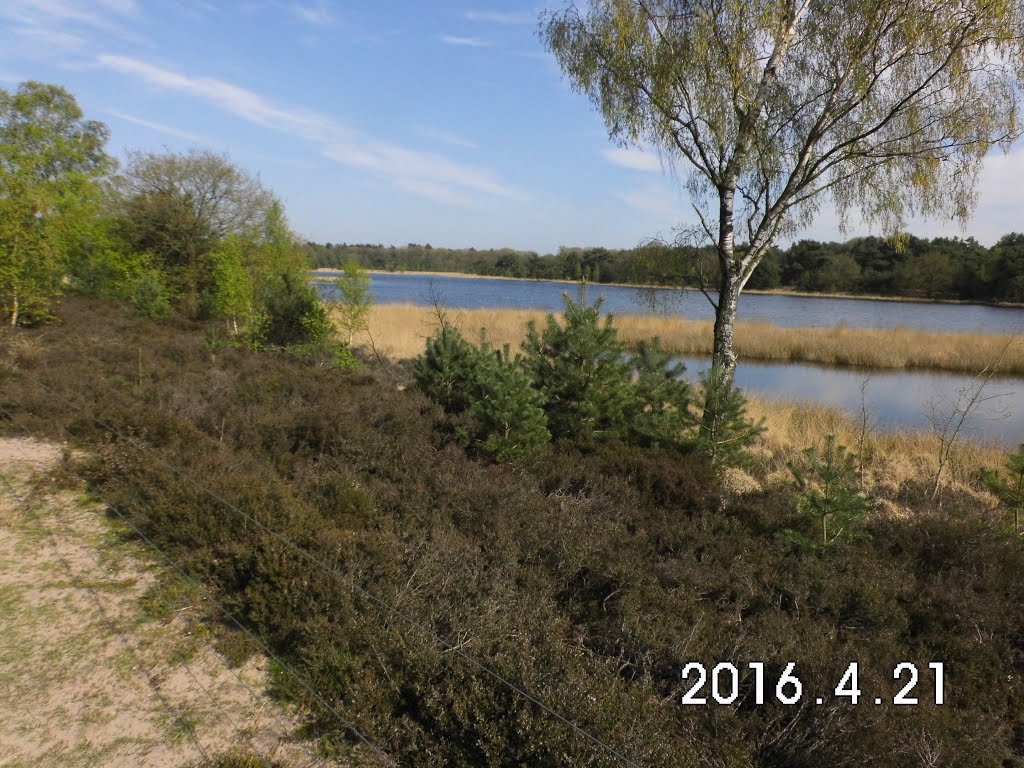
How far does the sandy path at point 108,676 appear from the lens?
289 cm

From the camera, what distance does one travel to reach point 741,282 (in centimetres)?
812

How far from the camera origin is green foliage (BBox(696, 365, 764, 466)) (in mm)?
7043

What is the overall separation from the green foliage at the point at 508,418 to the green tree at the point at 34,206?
10518 mm

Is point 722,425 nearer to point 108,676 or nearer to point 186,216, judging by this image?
point 108,676

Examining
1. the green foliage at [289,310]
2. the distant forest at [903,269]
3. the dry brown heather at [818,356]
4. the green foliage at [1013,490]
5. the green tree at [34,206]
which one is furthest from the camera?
the distant forest at [903,269]

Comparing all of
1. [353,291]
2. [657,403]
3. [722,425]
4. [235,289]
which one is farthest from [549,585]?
[235,289]

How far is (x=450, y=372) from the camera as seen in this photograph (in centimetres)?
895

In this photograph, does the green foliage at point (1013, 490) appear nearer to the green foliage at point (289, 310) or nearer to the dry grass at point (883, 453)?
the dry grass at point (883, 453)

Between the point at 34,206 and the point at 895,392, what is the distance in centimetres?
2191

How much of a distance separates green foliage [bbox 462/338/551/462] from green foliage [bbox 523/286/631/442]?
1.85 feet

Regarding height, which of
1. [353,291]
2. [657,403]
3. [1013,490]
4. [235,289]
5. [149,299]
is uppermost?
[353,291]

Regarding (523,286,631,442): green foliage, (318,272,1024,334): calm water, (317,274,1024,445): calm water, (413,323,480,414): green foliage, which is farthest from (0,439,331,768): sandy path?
(318,272,1024,334): calm water

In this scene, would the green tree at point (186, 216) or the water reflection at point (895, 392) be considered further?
the green tree at point (186, 216)

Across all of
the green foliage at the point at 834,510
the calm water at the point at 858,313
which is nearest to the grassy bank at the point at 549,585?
the green foliage at the point at 834,510
